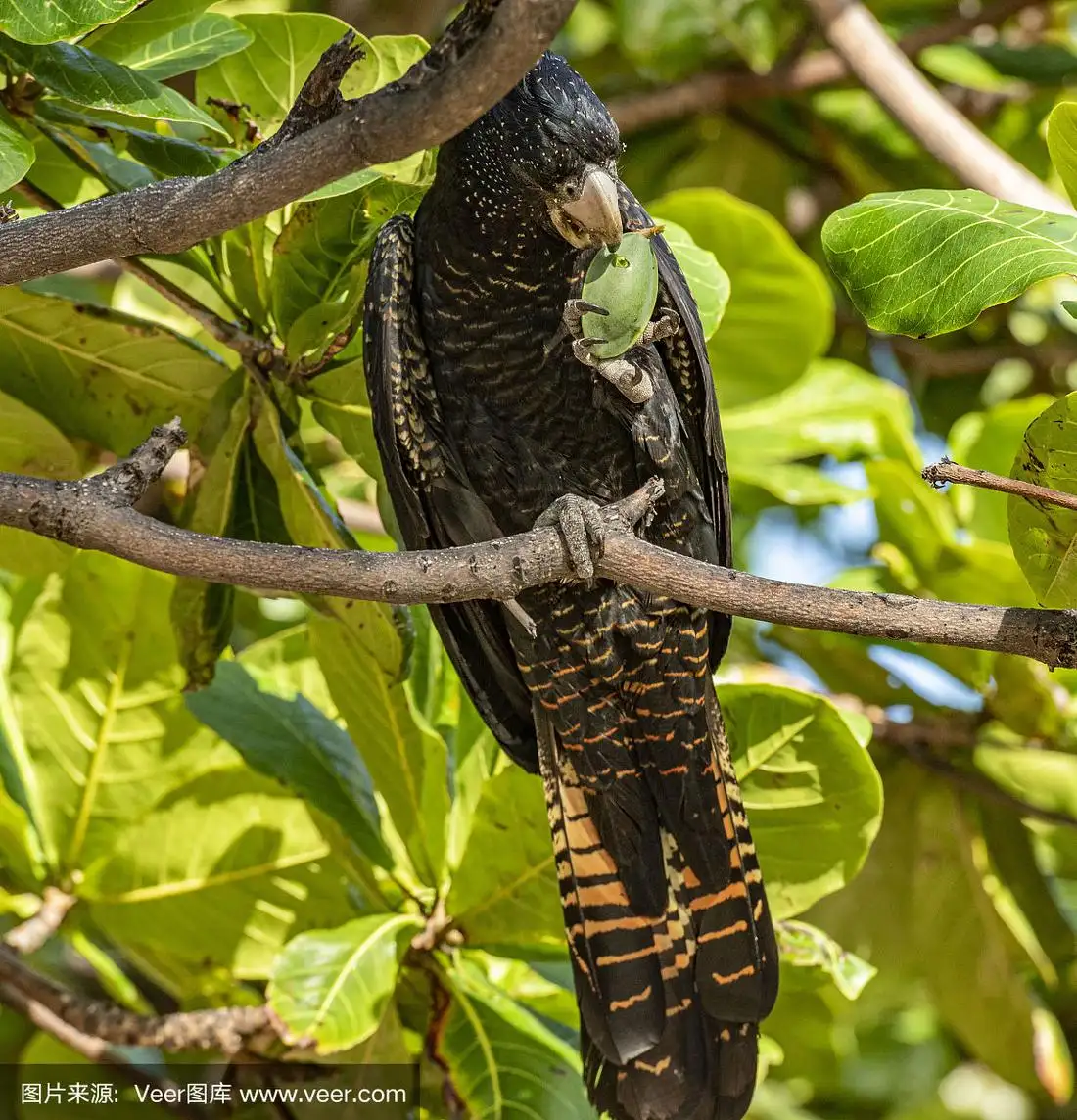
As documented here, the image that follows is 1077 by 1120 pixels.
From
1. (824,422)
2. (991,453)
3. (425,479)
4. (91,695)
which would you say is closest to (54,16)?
(425,479)

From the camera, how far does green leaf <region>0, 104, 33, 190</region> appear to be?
1617 mm

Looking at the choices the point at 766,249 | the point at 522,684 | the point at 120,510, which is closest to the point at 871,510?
the point at 766,249

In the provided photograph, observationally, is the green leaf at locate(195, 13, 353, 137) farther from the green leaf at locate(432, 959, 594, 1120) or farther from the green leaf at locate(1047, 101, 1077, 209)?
the green leaf at locate(432, 959, 594, 1120)

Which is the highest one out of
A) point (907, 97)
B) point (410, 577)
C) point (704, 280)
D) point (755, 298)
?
point (907, 97)

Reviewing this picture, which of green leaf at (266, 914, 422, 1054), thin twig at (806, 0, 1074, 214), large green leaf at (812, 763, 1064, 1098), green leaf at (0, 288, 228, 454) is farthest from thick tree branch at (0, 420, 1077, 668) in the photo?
thin twig at (806, 0, 1074, 214)

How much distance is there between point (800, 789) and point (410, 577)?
0.97 meters

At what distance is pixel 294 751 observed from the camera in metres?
2.32

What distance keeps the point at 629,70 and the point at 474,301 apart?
8.17 feet

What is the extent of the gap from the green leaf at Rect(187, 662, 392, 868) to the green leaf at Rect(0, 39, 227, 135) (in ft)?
3.27

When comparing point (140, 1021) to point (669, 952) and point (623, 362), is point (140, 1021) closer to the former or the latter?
point (669, 952)

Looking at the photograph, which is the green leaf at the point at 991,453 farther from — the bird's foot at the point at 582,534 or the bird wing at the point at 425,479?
the bird's foot at the point at 582,534

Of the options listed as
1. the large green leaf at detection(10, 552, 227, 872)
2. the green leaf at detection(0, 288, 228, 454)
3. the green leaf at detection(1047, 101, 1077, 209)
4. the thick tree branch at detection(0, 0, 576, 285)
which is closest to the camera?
the thick tree branch at detection(0, 0, 576, 285)

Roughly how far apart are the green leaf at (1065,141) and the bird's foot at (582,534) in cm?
76

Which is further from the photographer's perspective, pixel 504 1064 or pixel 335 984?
pixel 504 1064
